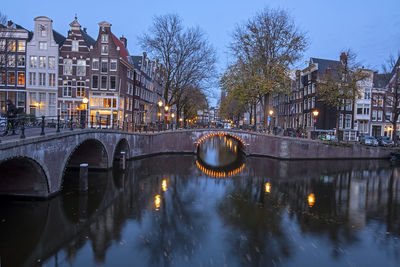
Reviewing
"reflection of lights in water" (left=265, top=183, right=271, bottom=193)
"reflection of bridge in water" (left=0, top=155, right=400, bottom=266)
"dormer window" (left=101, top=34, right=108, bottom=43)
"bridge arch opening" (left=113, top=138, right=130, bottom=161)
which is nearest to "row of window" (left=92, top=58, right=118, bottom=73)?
"dormer window" (left=101, top=34, right=108, bottom=43)

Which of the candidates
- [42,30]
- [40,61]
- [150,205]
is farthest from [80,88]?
[150,205]

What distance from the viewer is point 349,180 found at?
25.3 meters

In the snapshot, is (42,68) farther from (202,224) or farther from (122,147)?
(202,224)

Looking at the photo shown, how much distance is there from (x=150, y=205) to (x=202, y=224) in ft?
12.4

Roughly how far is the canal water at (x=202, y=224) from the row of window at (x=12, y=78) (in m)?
26.5

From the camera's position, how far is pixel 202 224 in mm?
13398

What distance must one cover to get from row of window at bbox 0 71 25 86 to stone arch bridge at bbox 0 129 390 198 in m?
22.2

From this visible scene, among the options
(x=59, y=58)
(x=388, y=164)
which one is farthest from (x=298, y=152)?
(x=59, y=58)

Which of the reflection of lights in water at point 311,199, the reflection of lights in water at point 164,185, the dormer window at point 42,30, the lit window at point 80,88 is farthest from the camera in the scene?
the lit window at point 80,88

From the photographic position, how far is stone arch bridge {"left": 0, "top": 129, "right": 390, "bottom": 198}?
13523 mm

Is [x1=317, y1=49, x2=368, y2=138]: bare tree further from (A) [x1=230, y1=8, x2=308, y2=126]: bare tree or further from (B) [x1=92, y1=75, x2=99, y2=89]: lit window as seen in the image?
(B) [x1=92, y1=75, x2=99, y2=89]: lit window

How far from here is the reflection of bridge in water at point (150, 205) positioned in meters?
11.0

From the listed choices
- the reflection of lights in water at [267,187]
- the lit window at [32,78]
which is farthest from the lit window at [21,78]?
the reflection of lights in water at [267,187]

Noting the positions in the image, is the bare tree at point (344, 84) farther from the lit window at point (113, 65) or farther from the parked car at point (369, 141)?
the lit window at point (113, 65)
